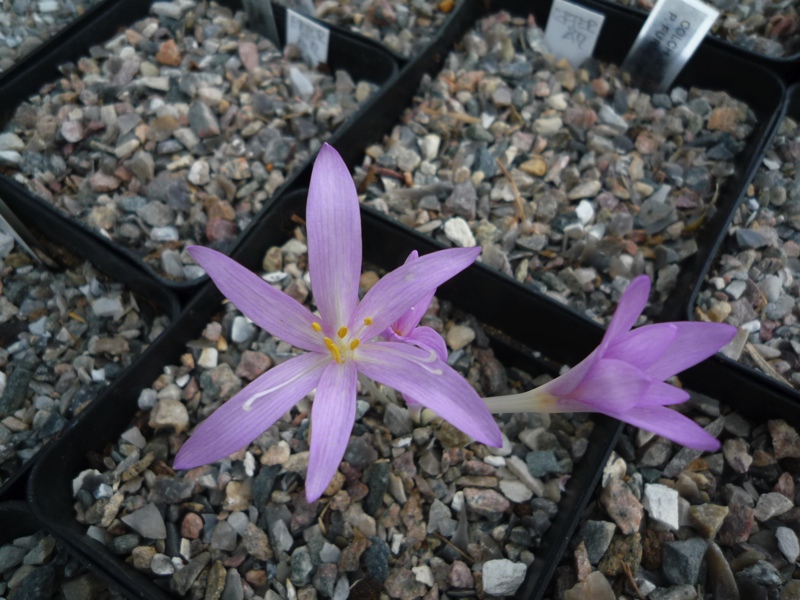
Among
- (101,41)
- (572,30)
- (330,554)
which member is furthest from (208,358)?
(572,30)

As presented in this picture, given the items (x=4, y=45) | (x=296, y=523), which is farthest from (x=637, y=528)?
(x=4, y=45)

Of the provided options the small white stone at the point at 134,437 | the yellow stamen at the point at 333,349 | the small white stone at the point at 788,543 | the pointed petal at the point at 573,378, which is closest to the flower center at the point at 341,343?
the yellow stamen at the point at 333,349

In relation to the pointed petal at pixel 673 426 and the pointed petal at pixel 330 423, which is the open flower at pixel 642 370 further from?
the pointed petal at pixel 330 423

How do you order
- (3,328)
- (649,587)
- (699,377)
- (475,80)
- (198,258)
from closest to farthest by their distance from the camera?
(198,258), (649,587), (699,377), (3,328), (475,80)

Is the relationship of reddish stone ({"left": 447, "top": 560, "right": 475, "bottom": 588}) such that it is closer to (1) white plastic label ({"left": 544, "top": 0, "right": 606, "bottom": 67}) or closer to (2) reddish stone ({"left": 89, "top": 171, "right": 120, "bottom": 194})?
(2) reddish stone ({"left": 89, "top": 171, "right": 120, "bottom": 194})

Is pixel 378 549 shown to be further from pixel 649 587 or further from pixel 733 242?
pixel 733 242

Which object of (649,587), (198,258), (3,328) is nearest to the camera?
(198,258)
